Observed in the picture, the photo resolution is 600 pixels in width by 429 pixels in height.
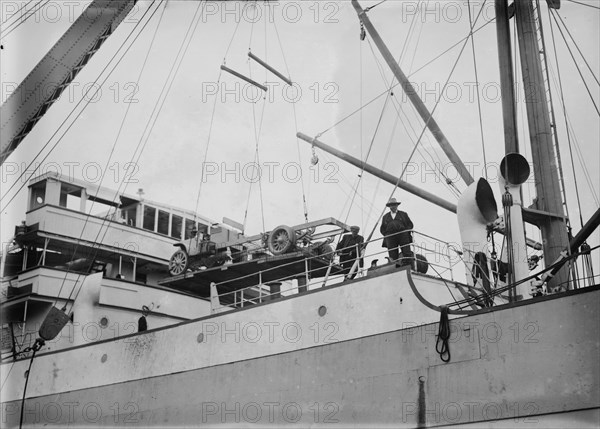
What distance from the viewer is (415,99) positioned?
677 inches

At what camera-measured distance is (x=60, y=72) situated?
11242 millimetres

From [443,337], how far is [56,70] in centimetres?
664


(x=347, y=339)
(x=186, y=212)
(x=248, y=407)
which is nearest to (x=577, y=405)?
(x=347, y=339)

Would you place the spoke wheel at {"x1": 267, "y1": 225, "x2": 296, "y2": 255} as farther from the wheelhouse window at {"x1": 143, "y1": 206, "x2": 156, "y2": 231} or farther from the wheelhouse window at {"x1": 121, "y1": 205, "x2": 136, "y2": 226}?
the wheelhouse window at {"x1": 121, "y1": 205, "x2": 136, "y2": 226}

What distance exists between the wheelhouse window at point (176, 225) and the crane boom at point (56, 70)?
30.0 ft

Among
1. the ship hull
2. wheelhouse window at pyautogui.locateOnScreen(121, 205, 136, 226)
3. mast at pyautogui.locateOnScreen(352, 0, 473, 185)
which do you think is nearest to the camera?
the ship hull

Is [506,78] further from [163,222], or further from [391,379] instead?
[163,222]

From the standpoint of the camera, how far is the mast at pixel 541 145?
1364 centimetres

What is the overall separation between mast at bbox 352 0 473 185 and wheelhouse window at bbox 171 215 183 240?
7.37 m

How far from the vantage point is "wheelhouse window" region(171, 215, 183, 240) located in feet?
70.5

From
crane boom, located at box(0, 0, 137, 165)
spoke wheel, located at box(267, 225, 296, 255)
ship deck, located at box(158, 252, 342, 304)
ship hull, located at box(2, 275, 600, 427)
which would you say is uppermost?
crane boom, located at box(0, 0, 137, 165)

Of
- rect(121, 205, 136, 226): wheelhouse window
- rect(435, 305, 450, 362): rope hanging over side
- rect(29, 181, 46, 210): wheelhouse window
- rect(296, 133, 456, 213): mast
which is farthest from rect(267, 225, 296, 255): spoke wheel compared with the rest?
rect(29, 181, 46, 210): wheelhouse window

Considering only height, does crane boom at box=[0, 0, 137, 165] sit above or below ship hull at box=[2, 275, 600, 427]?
above

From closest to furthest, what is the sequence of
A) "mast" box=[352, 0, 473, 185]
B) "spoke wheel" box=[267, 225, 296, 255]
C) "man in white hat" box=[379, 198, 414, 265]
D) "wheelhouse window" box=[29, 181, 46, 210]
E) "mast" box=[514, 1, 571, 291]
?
1. "man in white hat" box=[379, 198, 414, 265]
2. "mast" box=[514, 1, 571, 291]
3. "spoke wheel" box=[267, 225, 296, 255]
4. "mast" box=[352, 0, 473, 185]
5. "wheelhouse window" box=[29, 181, 46, 210]
